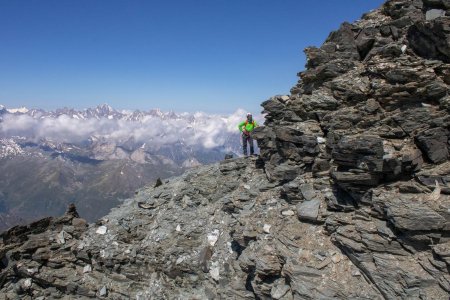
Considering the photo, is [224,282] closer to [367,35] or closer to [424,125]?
[424,125]

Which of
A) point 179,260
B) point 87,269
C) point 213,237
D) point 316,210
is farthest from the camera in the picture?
point 87,269

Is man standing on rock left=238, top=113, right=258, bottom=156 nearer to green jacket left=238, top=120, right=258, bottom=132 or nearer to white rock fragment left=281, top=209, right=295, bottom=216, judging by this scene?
green jacket left=238, top=120, right=258, bottom=132

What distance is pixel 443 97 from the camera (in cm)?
2041

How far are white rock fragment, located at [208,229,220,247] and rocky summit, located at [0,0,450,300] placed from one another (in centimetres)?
39

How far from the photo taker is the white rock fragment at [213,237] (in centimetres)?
3030

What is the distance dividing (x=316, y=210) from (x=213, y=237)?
37.4 feet

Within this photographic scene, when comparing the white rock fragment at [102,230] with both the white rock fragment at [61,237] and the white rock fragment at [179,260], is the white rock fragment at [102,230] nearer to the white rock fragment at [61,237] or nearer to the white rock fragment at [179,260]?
the white rock fragment at [61,237]

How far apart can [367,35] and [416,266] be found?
18.6m

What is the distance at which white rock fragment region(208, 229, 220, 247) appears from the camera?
30.3m

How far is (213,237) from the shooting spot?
30.7 metres

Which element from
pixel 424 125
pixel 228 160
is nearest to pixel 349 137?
pixel 424 125

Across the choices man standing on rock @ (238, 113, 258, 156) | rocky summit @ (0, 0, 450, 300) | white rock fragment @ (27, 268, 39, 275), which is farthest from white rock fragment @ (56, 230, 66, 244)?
man standing on rock @ (238, 113, 258, 156)

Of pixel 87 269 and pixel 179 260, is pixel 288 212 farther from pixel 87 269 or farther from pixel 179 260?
pixel 87 269

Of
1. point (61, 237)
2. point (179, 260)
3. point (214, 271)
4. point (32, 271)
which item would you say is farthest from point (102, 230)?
point (214, 271)
